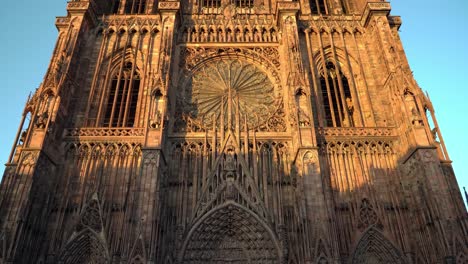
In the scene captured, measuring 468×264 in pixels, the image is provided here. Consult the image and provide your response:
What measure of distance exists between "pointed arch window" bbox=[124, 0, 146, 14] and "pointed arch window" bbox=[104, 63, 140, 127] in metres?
5.40

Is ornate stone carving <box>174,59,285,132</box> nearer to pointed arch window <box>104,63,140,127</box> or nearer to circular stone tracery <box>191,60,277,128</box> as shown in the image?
circular stone tracery <box>191,60,277,128</box>

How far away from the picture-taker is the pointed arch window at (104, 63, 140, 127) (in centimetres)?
2011

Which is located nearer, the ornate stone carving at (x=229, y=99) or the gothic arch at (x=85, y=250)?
the gothic arch at (x=85, y=250)

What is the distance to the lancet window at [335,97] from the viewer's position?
20.2 m

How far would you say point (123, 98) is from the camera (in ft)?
68.2

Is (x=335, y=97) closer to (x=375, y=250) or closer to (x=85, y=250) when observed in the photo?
(x=375, y=250)

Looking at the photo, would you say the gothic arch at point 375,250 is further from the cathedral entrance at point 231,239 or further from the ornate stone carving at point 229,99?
the ornate stone carving at point 229,99

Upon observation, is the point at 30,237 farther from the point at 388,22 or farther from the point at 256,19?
the point at 388,22

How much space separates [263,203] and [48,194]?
992cm

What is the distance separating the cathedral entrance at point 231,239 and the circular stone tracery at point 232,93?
5.14m

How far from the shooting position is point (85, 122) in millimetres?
19422

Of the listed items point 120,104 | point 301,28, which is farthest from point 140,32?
point 301,28

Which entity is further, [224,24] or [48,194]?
[224,24]

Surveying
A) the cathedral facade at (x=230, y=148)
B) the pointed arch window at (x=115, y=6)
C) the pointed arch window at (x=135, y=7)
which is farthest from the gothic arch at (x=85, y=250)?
the pointed arch window at (x=115, y=6)
